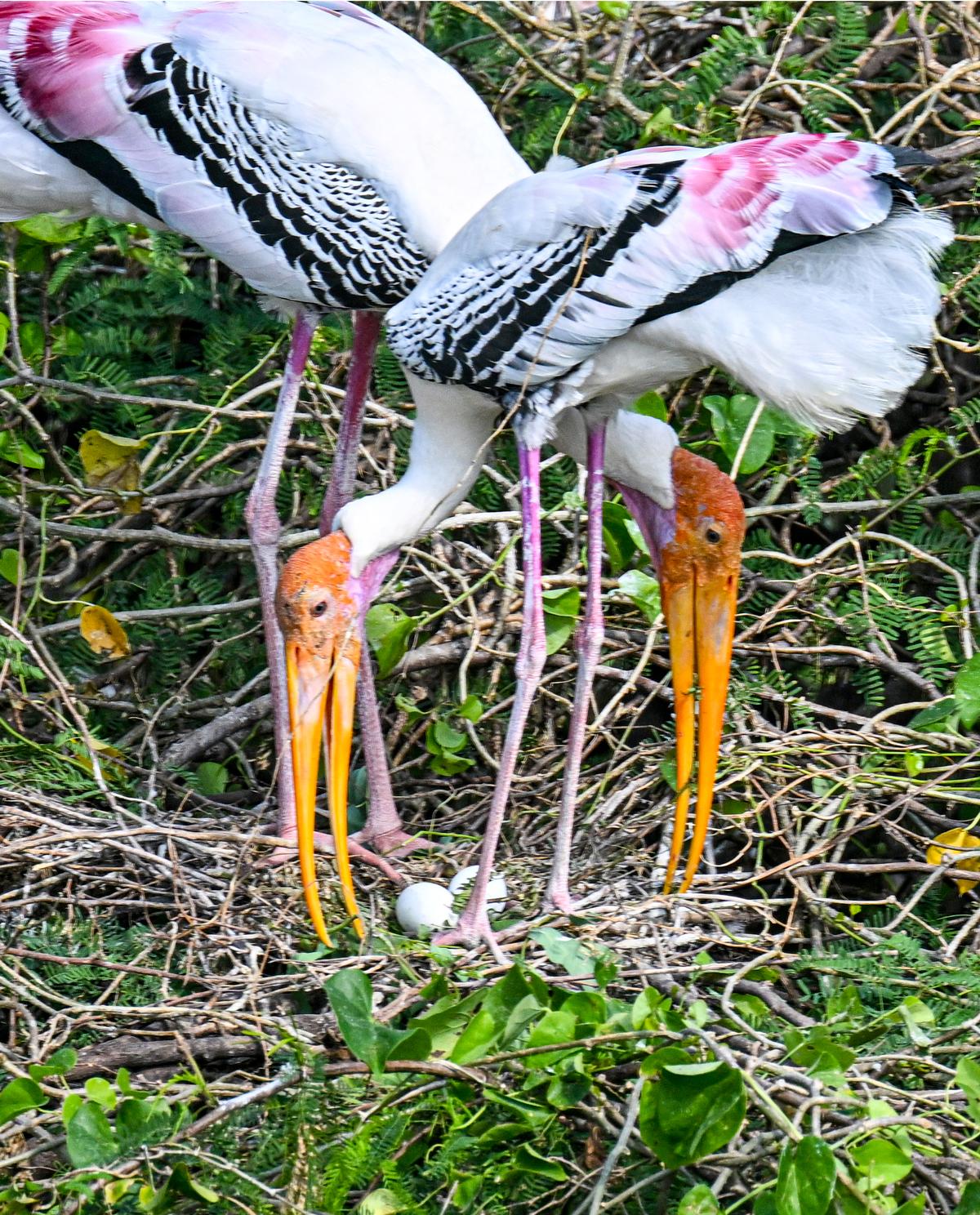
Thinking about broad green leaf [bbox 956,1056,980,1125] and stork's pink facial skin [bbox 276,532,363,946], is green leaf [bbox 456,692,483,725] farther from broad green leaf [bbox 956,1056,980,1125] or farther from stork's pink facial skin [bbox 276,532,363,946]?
broad green leaf [bbox 956,1056,980,1125]

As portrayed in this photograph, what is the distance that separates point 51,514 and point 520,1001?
7.05ft

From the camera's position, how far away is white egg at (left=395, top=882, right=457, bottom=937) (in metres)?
3.40

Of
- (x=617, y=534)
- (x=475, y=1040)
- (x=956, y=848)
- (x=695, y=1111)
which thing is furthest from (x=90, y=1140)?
(x=617, y=534)

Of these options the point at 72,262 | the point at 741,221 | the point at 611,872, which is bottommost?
the point at 611,872

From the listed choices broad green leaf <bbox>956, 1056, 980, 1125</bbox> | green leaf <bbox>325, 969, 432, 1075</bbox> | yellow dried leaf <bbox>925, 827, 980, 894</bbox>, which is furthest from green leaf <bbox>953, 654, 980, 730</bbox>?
green leaf <bbox>325, 969, 432, 1075</bbox>

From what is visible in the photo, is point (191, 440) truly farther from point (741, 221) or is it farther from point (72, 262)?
point (741, 221)

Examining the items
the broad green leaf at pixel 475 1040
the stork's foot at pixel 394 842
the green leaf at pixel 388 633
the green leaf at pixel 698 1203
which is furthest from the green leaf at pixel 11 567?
the green leaf at pixel 698 1203

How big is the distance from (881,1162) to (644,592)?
1649mm

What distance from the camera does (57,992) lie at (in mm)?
3176

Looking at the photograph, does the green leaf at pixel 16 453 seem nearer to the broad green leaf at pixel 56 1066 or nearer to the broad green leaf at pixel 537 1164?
the broad green leaf at pixel 56 1066

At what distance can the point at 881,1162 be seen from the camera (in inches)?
93.6

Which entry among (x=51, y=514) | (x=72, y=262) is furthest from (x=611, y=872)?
(x=72, y=262)

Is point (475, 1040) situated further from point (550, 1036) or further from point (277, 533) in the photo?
point (277, 533)

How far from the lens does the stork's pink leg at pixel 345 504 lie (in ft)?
12.5
